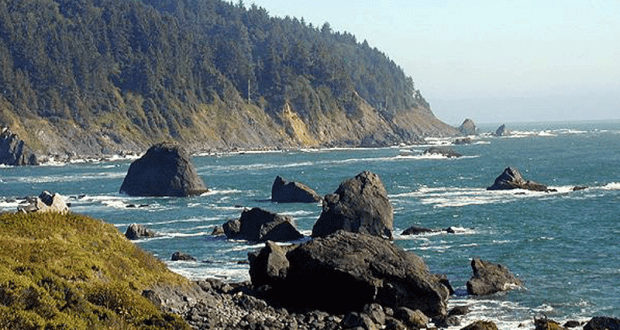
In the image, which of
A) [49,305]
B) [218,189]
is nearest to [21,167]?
[218,189]

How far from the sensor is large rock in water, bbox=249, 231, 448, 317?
1523 inches

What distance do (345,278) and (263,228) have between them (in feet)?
78.8

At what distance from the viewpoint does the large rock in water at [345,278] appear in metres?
38.7

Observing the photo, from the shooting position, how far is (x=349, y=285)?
127 ft

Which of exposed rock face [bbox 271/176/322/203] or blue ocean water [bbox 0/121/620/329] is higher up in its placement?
exposed rock face [bbox 271/176/322/203]

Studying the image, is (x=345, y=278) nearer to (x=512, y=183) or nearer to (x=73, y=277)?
(x=73, y=277)

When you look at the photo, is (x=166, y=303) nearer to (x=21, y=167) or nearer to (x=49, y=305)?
(x=49, y=305)

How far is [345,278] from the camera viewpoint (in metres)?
38.9

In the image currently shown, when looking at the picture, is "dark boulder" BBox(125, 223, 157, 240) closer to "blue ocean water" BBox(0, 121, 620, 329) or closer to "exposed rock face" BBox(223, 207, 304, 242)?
"blue ocean water" BBox(0, 121, 620, 329)

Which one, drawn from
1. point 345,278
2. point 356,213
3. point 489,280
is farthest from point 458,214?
point 345,278

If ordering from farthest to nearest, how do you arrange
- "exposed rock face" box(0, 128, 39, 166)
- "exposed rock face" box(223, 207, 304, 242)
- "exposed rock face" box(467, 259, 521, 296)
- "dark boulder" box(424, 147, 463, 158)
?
"dark boulder" box(424, 147, 463, 158), "exposed rock face" box(0, 128, 39, 166), "exposed rock face" box(223, 207, 304, 242), "exposed rock face" box(467, 259, 521, 296)

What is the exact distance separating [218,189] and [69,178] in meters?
31.9

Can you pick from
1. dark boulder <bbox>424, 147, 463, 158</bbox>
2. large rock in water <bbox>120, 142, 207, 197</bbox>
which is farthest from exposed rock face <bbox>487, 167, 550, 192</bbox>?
dark boulder <bbox>424, 147, 463, 158</bbox>

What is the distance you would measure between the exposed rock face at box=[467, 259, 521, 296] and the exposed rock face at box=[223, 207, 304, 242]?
1980 cm
